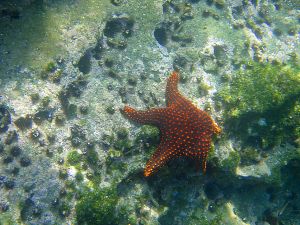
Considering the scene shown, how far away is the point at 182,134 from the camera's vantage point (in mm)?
7418

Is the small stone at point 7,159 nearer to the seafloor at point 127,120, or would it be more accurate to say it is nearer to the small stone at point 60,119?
the seafloor at point 127,120

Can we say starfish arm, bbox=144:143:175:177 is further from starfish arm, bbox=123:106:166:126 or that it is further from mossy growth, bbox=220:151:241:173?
mossy growth, bbox=220:151:241:173

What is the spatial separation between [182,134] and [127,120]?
6.20ft

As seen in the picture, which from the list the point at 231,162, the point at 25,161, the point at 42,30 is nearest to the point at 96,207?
the point at 25,161

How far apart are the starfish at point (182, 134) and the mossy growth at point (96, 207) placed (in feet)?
3.85

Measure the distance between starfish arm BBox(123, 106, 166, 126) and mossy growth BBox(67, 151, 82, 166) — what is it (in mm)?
1794

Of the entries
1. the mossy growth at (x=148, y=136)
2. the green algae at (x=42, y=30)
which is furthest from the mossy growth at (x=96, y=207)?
the green algae at (x=42, y=30)

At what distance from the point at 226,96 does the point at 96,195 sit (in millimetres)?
5063

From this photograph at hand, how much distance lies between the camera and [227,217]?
370 inches

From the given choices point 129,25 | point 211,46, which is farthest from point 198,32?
point 129,25

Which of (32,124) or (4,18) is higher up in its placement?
(4,18)

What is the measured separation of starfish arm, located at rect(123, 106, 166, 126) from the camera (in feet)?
25.8

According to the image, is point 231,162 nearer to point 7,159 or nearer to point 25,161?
point 25,161

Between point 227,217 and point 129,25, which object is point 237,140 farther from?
point 129,25
